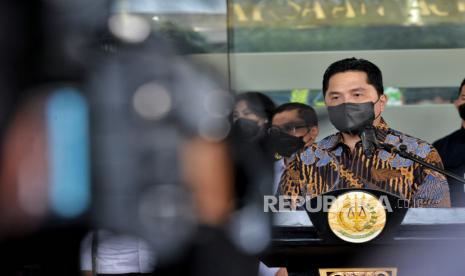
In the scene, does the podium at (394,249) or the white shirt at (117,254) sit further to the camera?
the white shirt at (117,254)

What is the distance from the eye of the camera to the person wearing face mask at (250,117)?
129 inches

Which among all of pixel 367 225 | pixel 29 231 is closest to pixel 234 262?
pixel 367 225


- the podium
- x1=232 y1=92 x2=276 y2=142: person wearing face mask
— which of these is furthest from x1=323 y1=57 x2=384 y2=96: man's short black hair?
the podium

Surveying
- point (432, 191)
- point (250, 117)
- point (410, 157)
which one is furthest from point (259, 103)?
point (432, 191)

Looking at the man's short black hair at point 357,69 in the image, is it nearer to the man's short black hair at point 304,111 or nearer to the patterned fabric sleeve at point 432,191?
the man's short black hair at point 304,111

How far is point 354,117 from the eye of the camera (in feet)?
10.7

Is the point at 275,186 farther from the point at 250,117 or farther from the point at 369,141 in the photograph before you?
the point at 369,141

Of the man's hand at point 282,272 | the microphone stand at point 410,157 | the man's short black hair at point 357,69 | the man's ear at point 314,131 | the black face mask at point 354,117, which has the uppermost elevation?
the man's short black hair at point 357,69

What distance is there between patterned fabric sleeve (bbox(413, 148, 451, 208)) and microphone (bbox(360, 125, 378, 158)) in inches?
7.0

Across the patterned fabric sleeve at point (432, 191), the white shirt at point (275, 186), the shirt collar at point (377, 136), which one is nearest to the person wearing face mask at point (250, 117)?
the white shirt at point (275, 186)

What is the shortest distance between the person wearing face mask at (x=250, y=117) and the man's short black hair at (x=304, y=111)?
0.05 metres

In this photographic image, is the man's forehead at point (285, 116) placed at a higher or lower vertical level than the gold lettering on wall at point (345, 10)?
lower

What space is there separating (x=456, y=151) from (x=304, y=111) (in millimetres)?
571

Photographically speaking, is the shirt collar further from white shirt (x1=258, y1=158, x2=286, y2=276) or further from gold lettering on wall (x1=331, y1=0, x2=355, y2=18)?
gold lettering on wall (x1=331, y1=0, x2=355, y2=18)
